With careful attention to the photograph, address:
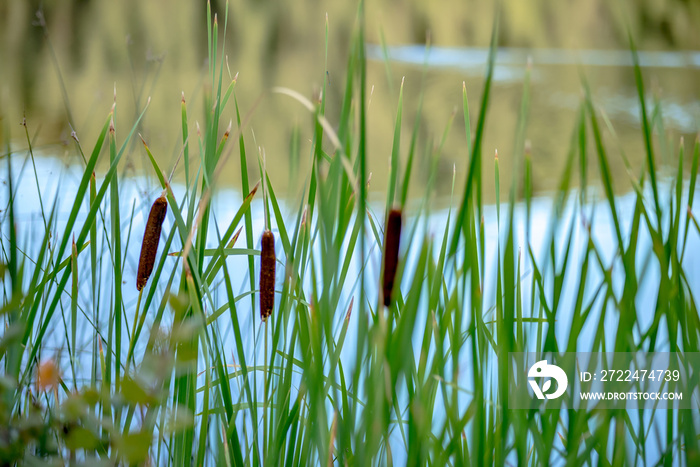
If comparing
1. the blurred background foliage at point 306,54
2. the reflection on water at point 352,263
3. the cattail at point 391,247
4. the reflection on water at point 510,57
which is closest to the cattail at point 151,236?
the reflection on water at point 352,263

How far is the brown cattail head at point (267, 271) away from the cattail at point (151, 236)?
3.5 inches

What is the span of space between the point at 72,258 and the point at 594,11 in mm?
7033

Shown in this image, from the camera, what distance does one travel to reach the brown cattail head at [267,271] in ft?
1.33

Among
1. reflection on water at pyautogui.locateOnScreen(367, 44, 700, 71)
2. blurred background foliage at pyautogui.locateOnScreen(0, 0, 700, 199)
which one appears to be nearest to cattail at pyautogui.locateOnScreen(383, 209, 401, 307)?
blurred background foliage at pyautogui.locateOnScreen(0, 0, 700, 199)

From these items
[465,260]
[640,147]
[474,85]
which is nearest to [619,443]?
[465,260]

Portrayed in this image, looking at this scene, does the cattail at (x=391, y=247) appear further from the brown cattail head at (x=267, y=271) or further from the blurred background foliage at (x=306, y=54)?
the blurred background foliage at (x=306, y=54)

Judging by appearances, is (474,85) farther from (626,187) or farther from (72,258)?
(72,258)
